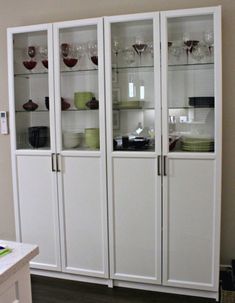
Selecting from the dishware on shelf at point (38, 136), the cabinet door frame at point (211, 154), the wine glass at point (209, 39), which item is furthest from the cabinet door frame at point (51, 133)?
the wine glass at point (209, 39)

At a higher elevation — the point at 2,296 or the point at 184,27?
the point at 184,27

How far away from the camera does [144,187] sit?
268 cm

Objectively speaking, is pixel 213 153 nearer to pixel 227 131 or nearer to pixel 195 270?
pixel 227 131

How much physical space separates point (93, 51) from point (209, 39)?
971 millimetres

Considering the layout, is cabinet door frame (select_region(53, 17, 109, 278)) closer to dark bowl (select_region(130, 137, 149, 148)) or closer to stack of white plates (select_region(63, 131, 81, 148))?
stack of white plates (select_region(63, 131, 81, 148))

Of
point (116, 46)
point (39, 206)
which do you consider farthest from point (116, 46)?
point (39, 206)

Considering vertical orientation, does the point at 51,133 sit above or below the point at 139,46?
below

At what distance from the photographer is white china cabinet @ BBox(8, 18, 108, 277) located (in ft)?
9.20

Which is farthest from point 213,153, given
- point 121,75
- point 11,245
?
point 11,245

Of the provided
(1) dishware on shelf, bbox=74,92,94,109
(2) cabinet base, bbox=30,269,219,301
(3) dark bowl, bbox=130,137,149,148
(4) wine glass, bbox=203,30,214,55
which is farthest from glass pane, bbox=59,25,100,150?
(2) cabinet base, bbox=30,269,219,301

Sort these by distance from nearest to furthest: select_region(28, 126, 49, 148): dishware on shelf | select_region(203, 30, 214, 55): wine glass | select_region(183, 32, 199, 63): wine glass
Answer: select_region(203, 30, 214, 55): wine glass < select_region(183, 32, 199, 63): wine glass < select_region(28, 126, 49, 148): dishware on shelf

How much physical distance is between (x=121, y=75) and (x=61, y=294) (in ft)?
6.33

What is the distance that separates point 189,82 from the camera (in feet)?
8.97

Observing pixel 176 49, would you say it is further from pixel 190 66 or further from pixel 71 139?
pixel 71 139
